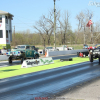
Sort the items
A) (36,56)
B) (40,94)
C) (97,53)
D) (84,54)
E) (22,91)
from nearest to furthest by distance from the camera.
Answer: (40,94)
(22,91)
(97,53)
(36,56)
(84,54)

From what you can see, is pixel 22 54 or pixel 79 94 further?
pixel 22 54

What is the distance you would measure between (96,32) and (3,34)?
5481 cm

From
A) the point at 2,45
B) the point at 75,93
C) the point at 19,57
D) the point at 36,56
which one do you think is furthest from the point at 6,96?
the point at 2,45

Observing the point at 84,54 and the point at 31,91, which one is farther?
the point at 84,54

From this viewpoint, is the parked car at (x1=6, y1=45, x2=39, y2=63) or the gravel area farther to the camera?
the parked car at (x1=6, y1=45, x2=39, y2=63)

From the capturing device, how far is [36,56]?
22875 mm

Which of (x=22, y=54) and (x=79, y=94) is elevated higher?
(x=22, y=54)

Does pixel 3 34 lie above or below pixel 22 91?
above

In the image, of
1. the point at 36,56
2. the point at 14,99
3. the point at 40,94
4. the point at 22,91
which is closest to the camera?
the point at 14,99

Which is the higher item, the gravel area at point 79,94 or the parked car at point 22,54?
the parked car at point 22,54

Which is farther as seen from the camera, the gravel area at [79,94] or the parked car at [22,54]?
the parked car at [22,54]

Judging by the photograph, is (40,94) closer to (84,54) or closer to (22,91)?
(22,91)

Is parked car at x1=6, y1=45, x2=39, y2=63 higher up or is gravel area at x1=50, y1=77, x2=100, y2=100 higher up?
parked car at x1=6, y1=45, x2=39, y2=63

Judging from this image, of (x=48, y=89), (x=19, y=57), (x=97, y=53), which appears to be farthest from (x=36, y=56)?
(x=48, y=89)
